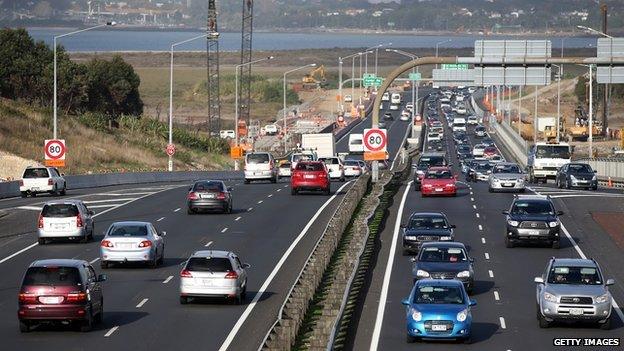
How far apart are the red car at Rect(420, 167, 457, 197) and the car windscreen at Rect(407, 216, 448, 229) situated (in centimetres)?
2000

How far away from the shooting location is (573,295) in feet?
107

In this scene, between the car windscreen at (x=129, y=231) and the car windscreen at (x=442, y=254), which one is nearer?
the car windscreen at (x=442, y=254)

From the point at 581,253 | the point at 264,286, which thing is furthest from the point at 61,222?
the point at 581,253

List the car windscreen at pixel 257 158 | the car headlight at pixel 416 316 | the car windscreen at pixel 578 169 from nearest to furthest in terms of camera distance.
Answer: the car headlight at pixel 416 316 < the car windscreen at pixel 578 169 < the car windscreen at pixel 257 158

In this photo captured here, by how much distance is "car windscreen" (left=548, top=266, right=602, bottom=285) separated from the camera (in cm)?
3356

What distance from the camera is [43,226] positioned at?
48.8m

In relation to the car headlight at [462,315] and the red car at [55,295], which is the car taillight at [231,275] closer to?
the red car at [55,295]

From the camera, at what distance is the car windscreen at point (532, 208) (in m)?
49.8

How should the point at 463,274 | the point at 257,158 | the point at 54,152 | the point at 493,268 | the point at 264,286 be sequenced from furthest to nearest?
the point at 257,158 → the point at 54,152 → the point at 493,268 → the point at 264,286 → the point at 463,274

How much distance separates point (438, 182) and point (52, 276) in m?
39.1

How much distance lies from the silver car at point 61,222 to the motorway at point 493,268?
10083 mm

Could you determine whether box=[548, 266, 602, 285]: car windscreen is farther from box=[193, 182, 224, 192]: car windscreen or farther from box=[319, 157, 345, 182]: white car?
box=[319, 157, 345, 182]: white car

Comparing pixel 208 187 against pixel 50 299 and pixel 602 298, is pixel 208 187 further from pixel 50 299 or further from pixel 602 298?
pixel 602 298

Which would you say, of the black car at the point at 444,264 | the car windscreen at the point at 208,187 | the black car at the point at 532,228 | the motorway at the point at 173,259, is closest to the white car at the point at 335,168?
the motorway at the point at 173,259
